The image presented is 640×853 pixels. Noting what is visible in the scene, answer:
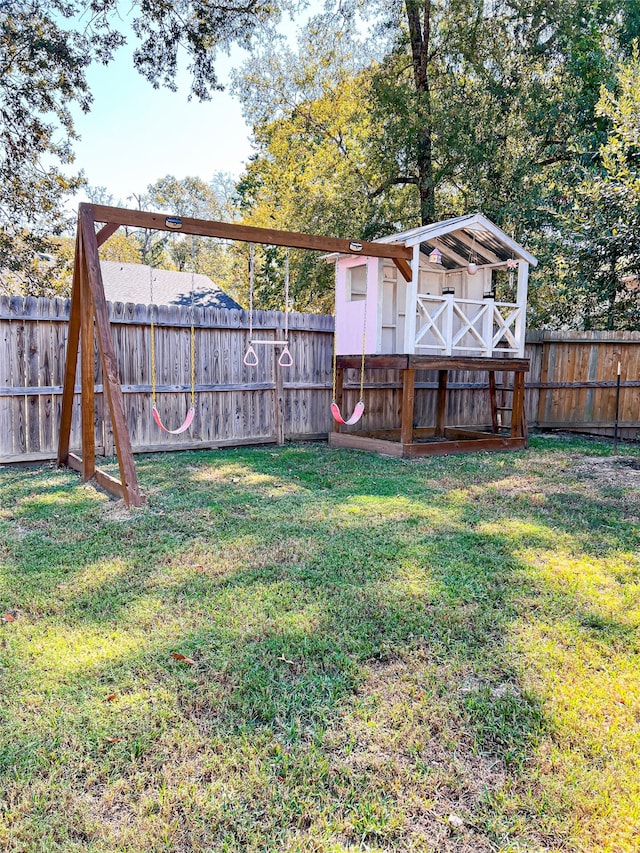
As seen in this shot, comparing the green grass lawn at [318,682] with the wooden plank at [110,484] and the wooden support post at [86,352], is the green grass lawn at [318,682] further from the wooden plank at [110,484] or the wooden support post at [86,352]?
the wooden support post at [86,352]

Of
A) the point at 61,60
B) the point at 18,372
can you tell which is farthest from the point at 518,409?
the point at 61,60

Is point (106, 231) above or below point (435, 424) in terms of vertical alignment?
above

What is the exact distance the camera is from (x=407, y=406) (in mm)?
7117

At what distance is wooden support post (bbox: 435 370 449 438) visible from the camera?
892 cm

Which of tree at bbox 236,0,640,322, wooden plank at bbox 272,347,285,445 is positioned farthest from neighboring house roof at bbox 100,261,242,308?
wooden plank at bbox 272,347,285,445

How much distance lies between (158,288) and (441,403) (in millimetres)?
6571

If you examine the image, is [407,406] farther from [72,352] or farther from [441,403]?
[72,352]

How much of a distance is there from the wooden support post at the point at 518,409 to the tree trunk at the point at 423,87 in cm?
575

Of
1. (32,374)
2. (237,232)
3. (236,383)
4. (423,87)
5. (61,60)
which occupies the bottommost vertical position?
(236,383)

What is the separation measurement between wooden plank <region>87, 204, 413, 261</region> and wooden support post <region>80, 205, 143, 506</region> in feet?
0.61

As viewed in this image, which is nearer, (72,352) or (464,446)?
(72,352)

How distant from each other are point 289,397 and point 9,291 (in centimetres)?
866

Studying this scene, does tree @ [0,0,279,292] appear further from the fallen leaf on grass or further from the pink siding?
the fallen leaf on grass

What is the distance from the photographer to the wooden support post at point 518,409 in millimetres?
7898
